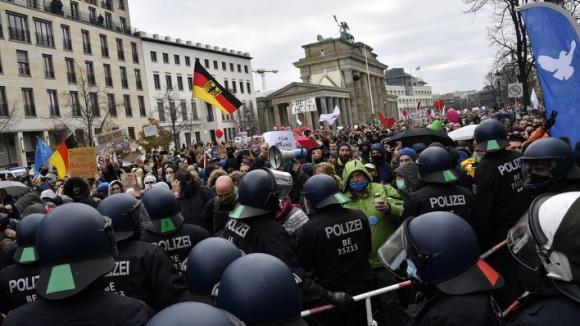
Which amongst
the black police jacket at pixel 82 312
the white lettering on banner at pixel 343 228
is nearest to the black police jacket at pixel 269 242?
the white lettering on banner at pixel 343 228

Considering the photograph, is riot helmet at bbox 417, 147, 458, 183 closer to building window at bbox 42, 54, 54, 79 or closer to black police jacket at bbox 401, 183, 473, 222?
black police jacket at bbox 401, 183, 473, 222

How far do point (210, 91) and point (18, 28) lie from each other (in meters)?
34.0

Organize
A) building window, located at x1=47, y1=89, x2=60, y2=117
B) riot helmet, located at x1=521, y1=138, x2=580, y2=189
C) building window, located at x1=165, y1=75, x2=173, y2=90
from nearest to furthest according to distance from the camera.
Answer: riot helmet, located at x1=521, y1=138, x2=580, y2=189, building window, located at x1=47, y1=89, x2=60, y2=117, building window, located at x1=165, y1=75, x2=173, y2=90

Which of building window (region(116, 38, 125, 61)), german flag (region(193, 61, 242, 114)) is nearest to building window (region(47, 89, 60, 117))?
building window (region(116, 38, 125, 61))

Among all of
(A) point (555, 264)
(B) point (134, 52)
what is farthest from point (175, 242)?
(B) point (134, 52)

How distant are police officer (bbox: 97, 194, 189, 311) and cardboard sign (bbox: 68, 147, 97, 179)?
10.3 m

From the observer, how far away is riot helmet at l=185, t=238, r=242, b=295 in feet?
9.14

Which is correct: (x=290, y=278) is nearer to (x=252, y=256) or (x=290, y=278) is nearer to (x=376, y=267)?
(x=252, y=256)

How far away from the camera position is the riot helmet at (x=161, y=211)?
431cm

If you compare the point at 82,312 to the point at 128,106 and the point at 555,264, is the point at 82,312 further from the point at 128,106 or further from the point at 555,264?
the point at 128,106

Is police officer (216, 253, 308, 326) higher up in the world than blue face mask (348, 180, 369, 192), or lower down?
lower down

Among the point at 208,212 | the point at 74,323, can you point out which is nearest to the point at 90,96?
the point at 208,212

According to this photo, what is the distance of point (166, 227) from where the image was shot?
435 cm

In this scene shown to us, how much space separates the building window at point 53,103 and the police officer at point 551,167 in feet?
141
